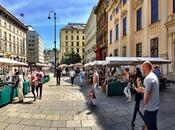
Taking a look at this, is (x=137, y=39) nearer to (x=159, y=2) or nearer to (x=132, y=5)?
(x=132, y=5)

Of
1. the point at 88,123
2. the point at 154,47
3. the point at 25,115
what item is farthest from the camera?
the point at 154,47

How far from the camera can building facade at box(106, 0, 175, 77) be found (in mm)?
20016

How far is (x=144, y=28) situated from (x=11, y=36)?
39.8 meters

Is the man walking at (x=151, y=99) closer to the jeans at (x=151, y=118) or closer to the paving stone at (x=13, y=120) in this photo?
the jeans at (x=151, y=118)

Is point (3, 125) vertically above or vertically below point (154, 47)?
below

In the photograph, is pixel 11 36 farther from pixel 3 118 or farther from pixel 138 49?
pixel 3 118

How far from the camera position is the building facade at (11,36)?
49478 millimetres

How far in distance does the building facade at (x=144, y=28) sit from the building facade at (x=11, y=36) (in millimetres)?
19719

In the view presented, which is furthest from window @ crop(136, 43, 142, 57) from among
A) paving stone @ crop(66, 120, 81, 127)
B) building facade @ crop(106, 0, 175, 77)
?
paving stone @ crop(66, 120, 81, 127)

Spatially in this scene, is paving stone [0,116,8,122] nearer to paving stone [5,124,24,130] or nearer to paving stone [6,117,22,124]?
paving stone [6,117,22,124]

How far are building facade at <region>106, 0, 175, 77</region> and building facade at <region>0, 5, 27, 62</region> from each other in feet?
64.7

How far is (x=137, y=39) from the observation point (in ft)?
89.7

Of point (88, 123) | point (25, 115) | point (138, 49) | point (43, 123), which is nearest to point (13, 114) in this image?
point (25, 115)

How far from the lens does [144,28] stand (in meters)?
24.4
